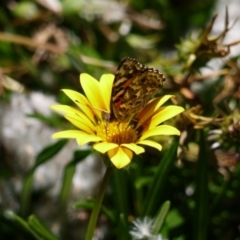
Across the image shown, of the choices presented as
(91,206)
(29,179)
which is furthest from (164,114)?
(29,179)

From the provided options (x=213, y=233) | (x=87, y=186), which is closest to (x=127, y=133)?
(x=213, y=233)

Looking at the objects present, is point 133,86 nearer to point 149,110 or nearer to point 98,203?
point 149,110

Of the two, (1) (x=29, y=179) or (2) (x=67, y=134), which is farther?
(1) (x=29, y=179)

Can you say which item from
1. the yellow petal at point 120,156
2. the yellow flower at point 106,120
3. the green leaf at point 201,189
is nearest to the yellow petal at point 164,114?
the yellow flower at point 106,120

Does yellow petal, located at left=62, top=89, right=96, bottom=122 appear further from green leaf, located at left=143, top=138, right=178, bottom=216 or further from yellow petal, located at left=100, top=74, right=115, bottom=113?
green leaf, located at left=143, top=138, right=178, bottom=216

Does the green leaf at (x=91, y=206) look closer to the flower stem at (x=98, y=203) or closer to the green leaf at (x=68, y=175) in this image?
the green leaf at (x=68, y=175)

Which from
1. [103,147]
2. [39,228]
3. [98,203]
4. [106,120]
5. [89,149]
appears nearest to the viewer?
[103,147]

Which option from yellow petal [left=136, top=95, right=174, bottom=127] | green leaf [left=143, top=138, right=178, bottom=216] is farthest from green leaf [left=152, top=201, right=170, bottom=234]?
yellow petal [left=136, top=95, right=174, bottom=127]
